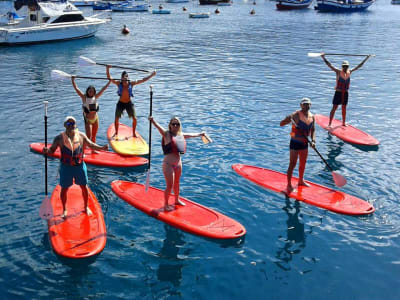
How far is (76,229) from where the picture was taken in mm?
9211

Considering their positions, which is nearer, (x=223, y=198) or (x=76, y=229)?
(x=76, y=229)

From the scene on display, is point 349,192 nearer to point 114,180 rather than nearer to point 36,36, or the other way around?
point 114,180

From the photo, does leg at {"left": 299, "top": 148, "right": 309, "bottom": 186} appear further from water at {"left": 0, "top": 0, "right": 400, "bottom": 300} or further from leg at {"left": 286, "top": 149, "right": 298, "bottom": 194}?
water at {"left": 0, "top": 0, "right": 400, "bottom": 300}

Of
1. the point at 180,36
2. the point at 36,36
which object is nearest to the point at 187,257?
the point at 36,36

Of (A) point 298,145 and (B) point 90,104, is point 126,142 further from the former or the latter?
(A) point 298,145

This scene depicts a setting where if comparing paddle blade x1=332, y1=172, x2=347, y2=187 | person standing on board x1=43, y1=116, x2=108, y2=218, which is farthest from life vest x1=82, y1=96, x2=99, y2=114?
paddle blade x1=332, y1=172, x2=347, y2=187

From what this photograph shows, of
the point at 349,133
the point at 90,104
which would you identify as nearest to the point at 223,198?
the point at 90,104

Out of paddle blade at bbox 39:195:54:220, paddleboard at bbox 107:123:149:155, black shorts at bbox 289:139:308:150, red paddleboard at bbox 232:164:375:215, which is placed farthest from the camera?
paddleboard at bbox 107:123:149:155

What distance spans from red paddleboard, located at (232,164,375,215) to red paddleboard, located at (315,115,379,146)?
13.9 ft

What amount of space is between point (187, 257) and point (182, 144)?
247 centimetres

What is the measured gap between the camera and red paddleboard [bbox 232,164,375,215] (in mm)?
10508

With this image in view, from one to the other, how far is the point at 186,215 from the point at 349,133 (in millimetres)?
8683

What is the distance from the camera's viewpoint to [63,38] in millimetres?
40719

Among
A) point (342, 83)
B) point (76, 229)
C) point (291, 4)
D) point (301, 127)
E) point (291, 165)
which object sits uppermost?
point (291, 4)
